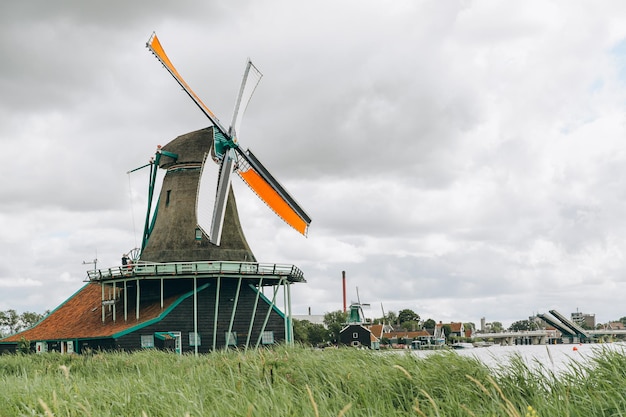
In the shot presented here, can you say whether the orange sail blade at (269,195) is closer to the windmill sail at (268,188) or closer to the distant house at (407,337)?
the windmill sail at (268,188)

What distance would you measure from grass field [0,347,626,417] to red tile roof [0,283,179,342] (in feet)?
70.2

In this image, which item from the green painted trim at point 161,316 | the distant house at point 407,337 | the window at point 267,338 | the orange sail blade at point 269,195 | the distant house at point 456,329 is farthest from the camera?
the distant house at point 456,329

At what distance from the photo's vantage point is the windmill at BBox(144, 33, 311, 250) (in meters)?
30.8

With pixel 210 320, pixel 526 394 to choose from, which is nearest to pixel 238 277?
pixel 210 320

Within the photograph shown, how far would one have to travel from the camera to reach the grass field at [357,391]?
6.67 metres

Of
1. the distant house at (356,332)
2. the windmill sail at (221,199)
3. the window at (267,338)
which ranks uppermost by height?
the windmill sail at (221,199)

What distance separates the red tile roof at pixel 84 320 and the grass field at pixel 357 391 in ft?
70.2

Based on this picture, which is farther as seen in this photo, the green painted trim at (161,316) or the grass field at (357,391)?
the green painted trim at (161,316)

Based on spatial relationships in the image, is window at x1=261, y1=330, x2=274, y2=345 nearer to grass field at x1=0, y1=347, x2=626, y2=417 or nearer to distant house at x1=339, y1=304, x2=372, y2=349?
grass field at x1=0, y1=347, x2=626, y2=417

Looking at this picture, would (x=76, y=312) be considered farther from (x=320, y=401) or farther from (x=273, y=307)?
(x=320, y=401)

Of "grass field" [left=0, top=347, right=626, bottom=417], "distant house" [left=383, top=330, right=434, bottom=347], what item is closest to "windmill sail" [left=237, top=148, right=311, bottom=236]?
"grass field" [left=0, top=347, right=626, bottom=417]

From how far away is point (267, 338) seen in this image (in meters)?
33.5

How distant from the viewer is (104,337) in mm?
30859

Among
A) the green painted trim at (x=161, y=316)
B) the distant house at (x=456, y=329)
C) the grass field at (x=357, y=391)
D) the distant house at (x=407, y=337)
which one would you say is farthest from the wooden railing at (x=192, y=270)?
the distant house at (x=456, y=329)
